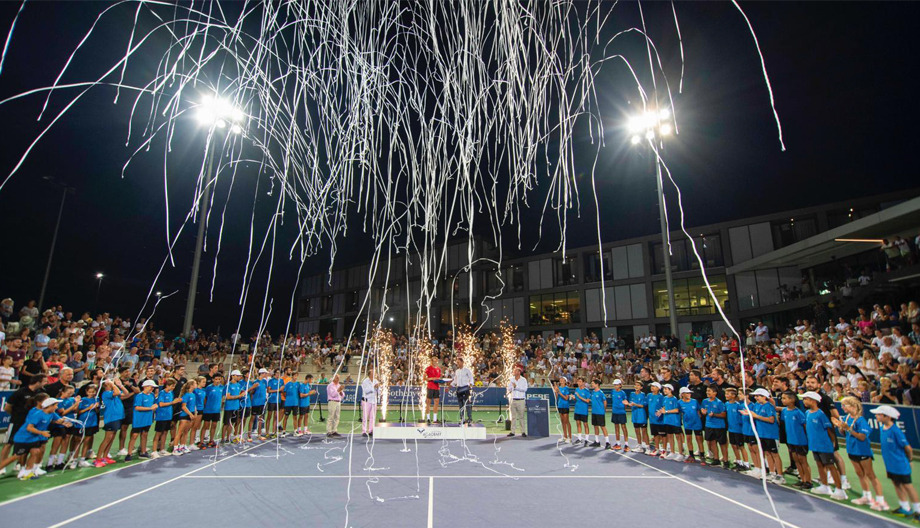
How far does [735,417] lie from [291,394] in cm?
1074

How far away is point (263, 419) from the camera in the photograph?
12.4 metres

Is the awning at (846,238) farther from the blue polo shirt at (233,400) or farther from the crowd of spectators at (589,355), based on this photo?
the blue polo shirt at (233,400)

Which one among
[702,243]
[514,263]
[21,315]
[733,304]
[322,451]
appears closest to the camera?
[322,451]

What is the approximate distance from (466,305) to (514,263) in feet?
17.4

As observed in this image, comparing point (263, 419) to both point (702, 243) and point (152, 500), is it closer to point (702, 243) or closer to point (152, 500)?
point (152, 500)

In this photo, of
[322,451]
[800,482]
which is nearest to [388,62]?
[322,451]

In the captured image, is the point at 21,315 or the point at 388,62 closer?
the point at 388,62

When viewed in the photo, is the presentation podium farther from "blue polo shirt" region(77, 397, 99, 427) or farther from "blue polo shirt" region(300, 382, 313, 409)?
"blue polo shirt" region(77, 397, 99, 427)

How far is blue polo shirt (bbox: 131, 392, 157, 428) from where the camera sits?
885 cm

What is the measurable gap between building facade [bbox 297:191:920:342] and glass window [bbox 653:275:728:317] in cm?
6

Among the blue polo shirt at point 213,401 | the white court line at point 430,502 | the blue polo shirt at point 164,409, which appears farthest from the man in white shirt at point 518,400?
the blue polo shirt at point 164,409

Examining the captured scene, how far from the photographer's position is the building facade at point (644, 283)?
2502cm

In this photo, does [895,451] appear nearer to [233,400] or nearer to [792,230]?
[233,400]

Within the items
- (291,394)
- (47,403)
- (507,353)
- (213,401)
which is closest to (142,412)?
(213,401)
